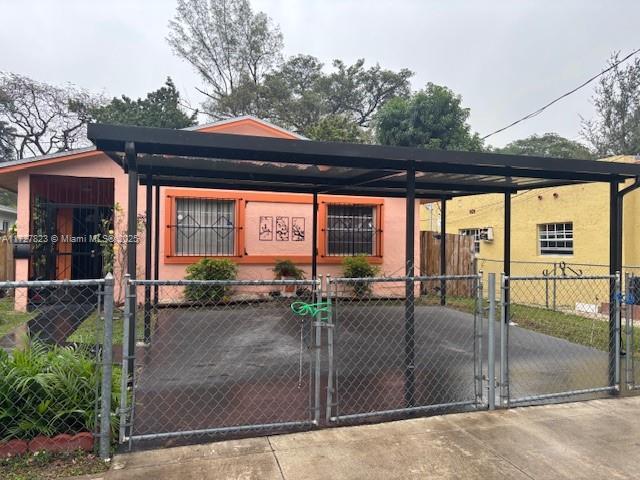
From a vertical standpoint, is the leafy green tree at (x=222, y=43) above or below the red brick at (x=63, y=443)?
above

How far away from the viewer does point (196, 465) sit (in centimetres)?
320

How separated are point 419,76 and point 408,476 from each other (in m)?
30.5

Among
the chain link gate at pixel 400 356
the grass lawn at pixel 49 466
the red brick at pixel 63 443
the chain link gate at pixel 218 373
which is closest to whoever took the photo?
the grass lawn at pixel 49 466

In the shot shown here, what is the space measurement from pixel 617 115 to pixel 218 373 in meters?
A: 21.9

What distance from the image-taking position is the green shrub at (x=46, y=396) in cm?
334

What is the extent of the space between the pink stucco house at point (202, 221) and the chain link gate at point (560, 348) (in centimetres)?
430

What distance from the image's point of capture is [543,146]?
112ft

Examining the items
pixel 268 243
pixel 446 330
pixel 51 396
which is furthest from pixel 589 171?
pixel 268 243

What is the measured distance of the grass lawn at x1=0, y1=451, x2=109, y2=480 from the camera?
302 centimetres

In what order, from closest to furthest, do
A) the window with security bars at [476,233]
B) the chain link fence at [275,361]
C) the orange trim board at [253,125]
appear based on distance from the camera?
the chain link fence at [275,361] → the orange trim board at [253,125] → the window with security bars at [476,233]

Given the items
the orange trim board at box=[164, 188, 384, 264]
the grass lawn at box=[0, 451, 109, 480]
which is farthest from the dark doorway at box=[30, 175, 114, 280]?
the grass lawn at box=[0, 451, 109, 480]

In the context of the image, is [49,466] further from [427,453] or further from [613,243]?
[613,243]

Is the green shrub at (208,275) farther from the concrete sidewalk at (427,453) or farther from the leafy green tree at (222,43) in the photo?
the leafy green tree at (222,43)

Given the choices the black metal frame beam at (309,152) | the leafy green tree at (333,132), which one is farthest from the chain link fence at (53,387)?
the leafy green tree at (333,132)
